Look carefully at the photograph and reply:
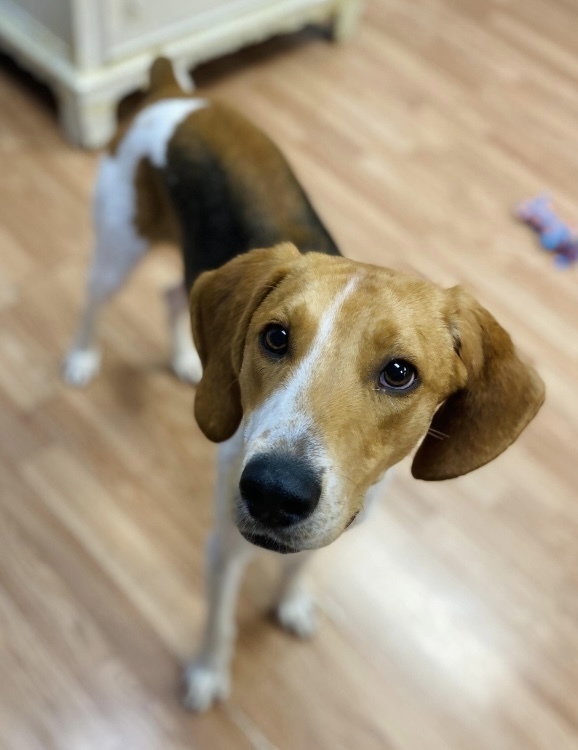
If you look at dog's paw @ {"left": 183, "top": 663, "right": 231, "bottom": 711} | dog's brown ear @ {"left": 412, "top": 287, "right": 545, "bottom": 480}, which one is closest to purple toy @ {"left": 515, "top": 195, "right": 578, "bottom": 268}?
dog's brown ear @ {"left": 412, "top": 287, "right": 545, "bottom": 480}

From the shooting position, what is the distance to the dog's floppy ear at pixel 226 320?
1460mm

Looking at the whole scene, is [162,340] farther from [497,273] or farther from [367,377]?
[367,377]

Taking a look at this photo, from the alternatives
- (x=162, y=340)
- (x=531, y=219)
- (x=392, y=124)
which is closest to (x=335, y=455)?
(x=162, y=340)

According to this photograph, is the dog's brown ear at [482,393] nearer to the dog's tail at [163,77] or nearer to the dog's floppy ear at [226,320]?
the dog's floppy ear at [226,320]

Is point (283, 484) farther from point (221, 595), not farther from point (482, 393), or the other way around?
point (221, 595)

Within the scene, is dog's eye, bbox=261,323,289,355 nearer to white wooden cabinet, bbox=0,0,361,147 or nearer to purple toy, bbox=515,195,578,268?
white wooden cabinet, bbox=0,0,361,147

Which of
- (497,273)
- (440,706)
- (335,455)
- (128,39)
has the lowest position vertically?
(440,706)

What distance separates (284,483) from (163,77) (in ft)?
4.90

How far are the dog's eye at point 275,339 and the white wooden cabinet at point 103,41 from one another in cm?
207

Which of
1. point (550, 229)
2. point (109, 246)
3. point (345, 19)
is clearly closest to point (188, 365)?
point (109, 246)

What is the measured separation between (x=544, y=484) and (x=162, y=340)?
1.33 metres

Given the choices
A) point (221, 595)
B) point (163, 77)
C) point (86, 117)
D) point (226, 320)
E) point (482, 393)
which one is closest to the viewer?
point (482, 393)

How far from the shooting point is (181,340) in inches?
101

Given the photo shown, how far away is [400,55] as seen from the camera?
4.08 m
